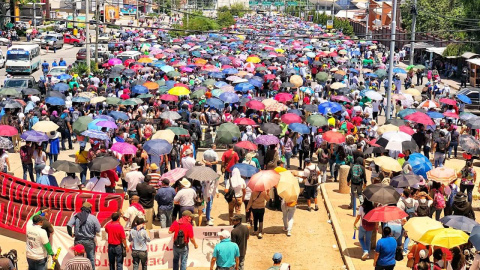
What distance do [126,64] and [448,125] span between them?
21.6 metres

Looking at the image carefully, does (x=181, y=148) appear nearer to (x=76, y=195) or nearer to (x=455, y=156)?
(x=76, y=195)

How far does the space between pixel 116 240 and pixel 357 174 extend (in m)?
6.83

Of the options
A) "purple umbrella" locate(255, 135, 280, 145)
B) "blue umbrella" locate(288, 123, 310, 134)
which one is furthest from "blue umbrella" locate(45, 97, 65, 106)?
"purple umbrella" locate(255, 135, 280, 145)

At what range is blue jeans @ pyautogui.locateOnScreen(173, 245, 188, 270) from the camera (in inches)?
501

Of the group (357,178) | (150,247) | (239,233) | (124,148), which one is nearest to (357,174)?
(357,178)

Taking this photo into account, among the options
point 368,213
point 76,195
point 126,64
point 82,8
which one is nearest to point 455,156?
point 368,213

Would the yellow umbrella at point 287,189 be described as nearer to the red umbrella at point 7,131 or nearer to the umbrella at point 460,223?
the umbrella at point 460,223

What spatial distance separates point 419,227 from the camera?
39.5ft

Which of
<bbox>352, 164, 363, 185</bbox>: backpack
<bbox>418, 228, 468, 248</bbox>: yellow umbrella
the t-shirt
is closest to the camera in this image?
<bbox>418, 228, 468, 248</bbox>: yellow umbrella

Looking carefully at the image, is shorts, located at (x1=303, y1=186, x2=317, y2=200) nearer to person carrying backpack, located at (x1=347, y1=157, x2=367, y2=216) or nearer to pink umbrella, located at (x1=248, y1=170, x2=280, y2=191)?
person carrying backpack, located at (x1=347, y1=157, x2=367, y2=216)

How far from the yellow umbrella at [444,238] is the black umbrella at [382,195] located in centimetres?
218

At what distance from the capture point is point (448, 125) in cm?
2480

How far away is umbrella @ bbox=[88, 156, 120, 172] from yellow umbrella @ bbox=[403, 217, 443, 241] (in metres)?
6.64

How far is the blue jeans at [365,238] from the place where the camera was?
47.2ft
